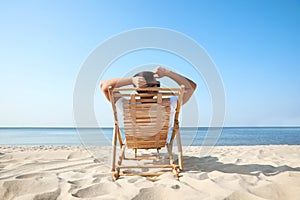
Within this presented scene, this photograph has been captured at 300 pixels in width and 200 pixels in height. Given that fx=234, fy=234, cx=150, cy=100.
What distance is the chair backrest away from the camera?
279 centimetres

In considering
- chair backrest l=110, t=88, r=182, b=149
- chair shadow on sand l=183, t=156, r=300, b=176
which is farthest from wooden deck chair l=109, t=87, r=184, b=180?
chair shadow on sand l=183, t=156, r=300, b=176

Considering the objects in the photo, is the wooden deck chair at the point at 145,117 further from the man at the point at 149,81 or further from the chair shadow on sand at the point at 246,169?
the chair shadow on sand at the point at 246,169

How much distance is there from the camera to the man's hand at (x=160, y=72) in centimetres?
276

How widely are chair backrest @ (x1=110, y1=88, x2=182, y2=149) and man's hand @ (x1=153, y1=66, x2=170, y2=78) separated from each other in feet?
0.69

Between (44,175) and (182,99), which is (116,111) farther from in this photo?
(44,175)

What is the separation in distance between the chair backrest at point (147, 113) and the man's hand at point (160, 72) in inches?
8.2

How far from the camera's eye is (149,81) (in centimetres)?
282

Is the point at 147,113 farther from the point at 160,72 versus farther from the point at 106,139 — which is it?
the point at 106,139

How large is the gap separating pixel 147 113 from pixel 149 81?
0.40 m

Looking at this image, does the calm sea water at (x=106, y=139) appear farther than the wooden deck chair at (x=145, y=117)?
Yes

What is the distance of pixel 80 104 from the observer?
3.36 metres

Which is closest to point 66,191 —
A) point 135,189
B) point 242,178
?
point 135,189

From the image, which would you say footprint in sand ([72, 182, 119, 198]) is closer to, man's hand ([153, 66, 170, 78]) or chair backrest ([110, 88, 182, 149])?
chair backrest ([110, 88, 182, 149])

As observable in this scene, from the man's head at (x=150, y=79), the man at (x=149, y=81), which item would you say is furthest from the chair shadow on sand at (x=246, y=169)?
the man's head at (x=150, y=79)
